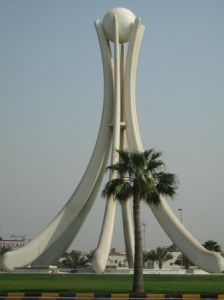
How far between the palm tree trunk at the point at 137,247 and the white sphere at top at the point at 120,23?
19068 millimetres

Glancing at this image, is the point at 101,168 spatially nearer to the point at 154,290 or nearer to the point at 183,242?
the point at 183,242

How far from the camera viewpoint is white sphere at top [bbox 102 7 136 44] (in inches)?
1732

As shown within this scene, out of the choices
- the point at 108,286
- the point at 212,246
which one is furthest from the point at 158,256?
the point at 108,286

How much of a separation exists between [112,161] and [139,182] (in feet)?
48.4

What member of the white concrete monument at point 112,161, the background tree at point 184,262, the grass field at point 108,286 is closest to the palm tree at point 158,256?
the background tree at point 184,262

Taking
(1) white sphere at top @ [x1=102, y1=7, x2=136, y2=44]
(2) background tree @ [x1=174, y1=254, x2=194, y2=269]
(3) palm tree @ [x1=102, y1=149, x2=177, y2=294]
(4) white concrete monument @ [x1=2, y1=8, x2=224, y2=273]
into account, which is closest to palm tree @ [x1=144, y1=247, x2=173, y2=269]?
(2) background tree @ [x1=174, y1=254, x2=194, y2=269]

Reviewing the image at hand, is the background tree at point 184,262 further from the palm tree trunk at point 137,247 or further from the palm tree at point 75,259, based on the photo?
the palm tree trunk at point 137,247

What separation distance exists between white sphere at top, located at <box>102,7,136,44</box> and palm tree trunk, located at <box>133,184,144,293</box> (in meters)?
19.1

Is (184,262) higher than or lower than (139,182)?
higher

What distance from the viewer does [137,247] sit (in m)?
26.5

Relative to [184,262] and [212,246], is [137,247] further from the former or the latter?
[184,262]

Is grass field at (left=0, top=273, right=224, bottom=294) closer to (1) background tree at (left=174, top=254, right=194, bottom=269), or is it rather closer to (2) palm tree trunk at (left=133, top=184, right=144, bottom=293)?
(2) palm tree trunk at (left=133, top=184, right=144, bottom=293)

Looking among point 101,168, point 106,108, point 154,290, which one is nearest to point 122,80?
point 106,108

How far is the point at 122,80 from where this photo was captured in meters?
44.1
